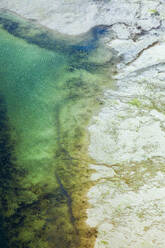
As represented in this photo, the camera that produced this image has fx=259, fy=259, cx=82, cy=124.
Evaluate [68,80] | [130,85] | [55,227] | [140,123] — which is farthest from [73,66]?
[55,227]

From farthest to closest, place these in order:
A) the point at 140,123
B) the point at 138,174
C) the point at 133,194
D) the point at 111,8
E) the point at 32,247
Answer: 1. the point at 111,8
2. the point at 140,123
3. the point at 138,174
4. the point at 133,194
5. the point at 32,247

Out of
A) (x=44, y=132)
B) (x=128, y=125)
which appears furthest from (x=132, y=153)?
(x=44, y=132)

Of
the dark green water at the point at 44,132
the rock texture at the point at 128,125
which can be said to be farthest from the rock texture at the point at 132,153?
the dark green water at the point at 44,132

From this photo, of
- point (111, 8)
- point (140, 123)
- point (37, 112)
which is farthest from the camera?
point (111, 8)

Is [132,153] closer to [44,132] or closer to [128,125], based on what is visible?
[128,125]

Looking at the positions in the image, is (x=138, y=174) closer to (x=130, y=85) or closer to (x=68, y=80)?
(x=130, y=85)

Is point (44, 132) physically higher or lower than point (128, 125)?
lower

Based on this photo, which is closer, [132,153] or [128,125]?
[132,153]
